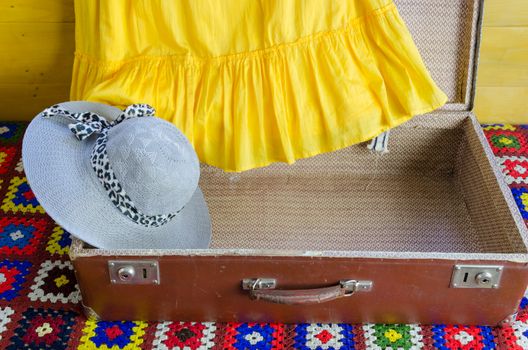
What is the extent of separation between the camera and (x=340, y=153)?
1.19 meters

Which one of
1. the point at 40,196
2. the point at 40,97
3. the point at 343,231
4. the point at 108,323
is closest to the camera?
the point at 40,196

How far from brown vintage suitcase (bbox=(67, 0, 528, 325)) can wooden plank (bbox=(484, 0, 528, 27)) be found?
0.14 metres

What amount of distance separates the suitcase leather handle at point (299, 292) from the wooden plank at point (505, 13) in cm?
64

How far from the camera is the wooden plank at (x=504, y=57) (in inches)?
48.4

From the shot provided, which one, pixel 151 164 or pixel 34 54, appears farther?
pixel 34 54

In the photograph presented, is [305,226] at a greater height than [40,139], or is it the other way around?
[40,139]

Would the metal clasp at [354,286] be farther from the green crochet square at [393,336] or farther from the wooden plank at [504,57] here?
the wooden plank at [504,57]

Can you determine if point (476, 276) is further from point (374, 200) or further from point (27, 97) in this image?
point (27, 97)

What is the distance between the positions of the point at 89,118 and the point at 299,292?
40cm

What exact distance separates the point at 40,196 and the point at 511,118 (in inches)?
39.5

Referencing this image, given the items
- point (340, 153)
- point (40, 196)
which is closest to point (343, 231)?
point (340, 153)

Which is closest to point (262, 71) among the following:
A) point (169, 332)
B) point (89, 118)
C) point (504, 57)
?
point (89, 118)

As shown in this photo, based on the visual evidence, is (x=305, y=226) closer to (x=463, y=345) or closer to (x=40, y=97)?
(x=463, y=345)

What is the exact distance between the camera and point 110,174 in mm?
832
